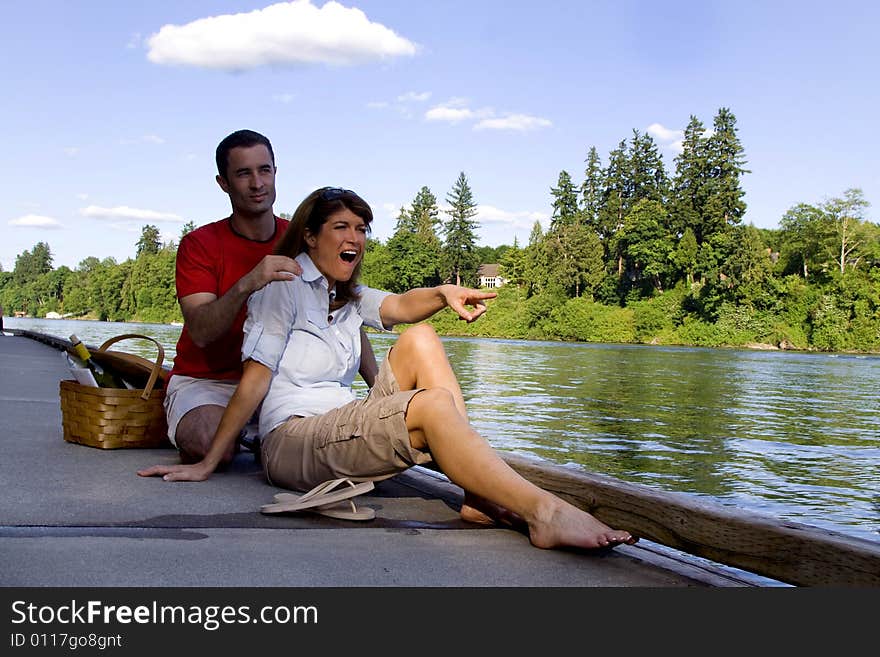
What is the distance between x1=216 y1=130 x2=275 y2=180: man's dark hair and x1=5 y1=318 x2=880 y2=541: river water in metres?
3.91

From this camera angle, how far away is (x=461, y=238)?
295 ft

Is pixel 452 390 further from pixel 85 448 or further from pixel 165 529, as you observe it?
pixel 85 448

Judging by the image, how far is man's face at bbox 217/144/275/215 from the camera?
14.9ft

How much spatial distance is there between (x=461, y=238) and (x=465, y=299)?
86.5 m

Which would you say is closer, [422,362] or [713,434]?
[422,362]

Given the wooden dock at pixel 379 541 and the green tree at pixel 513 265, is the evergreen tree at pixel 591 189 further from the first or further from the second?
the wooden dock at pixel 379 541

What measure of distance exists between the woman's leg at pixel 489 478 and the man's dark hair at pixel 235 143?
70.9 inches

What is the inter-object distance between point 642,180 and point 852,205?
1801 cm

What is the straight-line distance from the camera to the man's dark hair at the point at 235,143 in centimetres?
458

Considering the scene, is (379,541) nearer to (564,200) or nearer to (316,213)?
(316,213)

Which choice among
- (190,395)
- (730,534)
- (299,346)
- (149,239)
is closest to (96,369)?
(190,395)

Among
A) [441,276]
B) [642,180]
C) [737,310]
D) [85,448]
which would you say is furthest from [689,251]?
[85,448]
